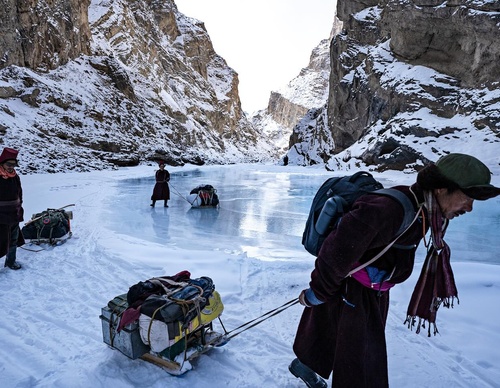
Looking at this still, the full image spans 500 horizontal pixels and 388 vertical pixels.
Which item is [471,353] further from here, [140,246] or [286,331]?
[140,246]

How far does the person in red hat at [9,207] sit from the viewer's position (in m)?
4.55

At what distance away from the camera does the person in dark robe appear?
161cm

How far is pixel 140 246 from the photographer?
5926 mm

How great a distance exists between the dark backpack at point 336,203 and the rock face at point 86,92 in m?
28.4

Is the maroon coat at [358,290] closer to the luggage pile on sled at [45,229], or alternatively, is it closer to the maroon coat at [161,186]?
the luggage pile on sled at [45,229]

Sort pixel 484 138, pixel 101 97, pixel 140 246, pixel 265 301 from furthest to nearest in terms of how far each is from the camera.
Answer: pixel 101 97 → pixel 484 138 → pixel 140 246 → pixel 265 301

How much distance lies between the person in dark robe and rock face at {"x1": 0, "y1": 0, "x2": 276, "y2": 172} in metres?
28.5

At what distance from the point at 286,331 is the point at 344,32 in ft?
171

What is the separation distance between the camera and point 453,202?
5.34ft

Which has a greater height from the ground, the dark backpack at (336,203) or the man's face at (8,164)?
the dark backpack at (336,203)

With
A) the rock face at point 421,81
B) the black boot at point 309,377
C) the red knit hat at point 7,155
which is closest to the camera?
the black boot at point 309,377

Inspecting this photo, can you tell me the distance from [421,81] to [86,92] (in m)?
40.2

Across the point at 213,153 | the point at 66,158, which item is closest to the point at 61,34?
the point at 66,158

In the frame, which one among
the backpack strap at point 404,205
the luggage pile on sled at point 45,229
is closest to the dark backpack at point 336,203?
the backpack strap at point 404,205
